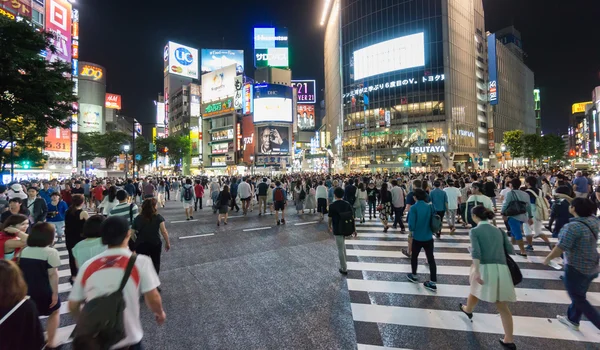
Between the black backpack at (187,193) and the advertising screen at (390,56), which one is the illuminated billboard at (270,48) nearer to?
the advertising screen at (390,56)

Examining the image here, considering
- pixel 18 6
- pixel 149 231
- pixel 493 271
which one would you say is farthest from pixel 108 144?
pixel 493 271

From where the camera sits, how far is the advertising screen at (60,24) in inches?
1496

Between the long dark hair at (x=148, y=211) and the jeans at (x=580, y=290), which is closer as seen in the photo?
the jeans at (x=580, y=290)

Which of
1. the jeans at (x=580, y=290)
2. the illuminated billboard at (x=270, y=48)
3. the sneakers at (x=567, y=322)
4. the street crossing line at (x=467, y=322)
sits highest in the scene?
the illuminated billboard at (x=270, y=48)

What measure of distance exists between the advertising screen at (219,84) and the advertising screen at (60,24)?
115 feet

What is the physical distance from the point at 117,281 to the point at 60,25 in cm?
5385

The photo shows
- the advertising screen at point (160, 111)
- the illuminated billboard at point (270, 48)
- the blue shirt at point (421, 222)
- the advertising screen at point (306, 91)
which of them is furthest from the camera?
the advertising screen at point (160, 111)

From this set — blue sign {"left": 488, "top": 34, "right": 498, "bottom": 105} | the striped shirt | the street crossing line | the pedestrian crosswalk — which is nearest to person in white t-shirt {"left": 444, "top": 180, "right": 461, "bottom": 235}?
the pedestrian crosswalk

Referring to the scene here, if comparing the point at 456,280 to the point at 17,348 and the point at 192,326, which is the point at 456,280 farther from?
the point at 17,348

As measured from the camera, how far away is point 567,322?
13.6ft

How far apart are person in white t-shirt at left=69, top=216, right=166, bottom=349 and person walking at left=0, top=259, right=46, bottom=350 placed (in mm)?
242

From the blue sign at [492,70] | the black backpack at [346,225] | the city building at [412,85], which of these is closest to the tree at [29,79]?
the black backpack at [346,225]

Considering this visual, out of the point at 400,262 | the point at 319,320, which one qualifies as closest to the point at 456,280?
the point at 400,262

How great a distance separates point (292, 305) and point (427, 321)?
Answer: 208 centimetres
